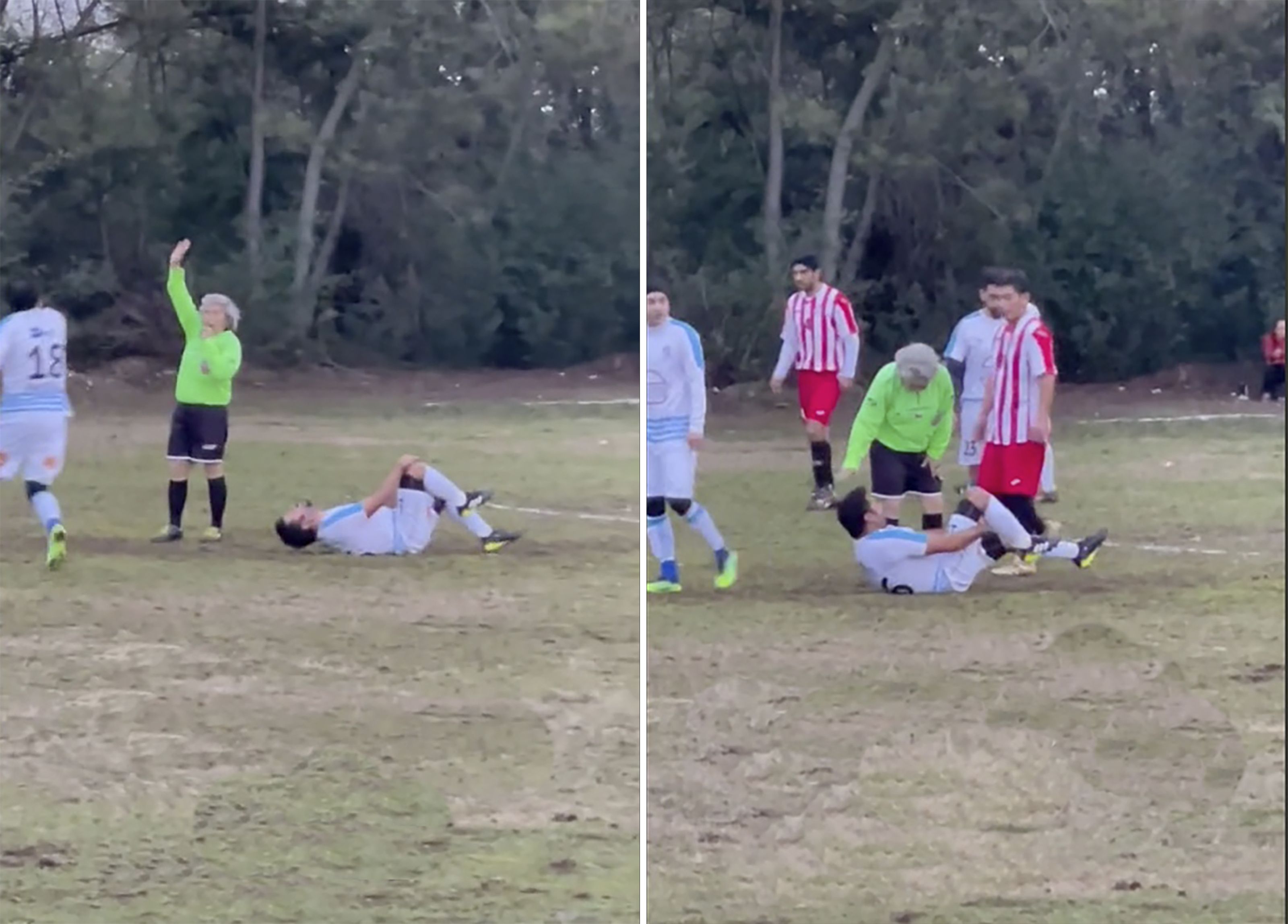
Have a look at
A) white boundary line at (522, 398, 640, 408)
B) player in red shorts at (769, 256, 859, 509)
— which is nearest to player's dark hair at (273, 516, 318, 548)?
white boundary line at (522, 398, 640, 408)

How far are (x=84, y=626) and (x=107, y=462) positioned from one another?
38 centimetres

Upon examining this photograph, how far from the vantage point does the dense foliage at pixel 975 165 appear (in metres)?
3.67

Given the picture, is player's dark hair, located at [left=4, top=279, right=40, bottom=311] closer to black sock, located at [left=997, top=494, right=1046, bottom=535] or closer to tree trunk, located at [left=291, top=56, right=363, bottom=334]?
tree trunk, located at [left=291, top=56, right=363, bottom=334]

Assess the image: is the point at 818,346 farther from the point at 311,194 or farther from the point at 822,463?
the point at 311,194

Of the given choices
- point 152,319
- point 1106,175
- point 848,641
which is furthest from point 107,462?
point 1106,175

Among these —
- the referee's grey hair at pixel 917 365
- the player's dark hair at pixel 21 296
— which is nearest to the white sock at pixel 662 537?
the referee's grey hair at pixel 917 365

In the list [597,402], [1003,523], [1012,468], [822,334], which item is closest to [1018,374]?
[1012,468]

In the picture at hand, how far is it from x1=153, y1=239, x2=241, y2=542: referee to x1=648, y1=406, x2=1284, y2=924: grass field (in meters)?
1.10

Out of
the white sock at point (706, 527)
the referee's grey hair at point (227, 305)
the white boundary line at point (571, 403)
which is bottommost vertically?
the white sock at point (706, 527)

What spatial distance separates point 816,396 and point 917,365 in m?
0.23

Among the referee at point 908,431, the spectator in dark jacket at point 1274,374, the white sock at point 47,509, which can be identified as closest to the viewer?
the spectator in dark jacket at point 1274,374

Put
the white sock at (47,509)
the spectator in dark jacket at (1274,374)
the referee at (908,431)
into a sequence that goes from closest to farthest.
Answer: the spectator in dark jacket at (1274,374) → the referee at (908,431) → the white sock at (47,509)

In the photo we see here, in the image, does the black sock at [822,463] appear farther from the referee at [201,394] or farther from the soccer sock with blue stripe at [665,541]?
the referee at [201,394]

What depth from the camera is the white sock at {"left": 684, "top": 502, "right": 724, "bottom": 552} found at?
3779 mm
